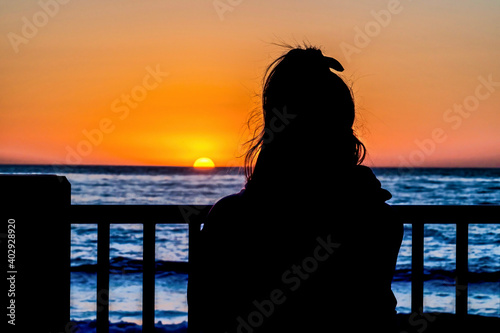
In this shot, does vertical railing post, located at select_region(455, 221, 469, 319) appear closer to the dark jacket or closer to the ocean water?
the ocean water

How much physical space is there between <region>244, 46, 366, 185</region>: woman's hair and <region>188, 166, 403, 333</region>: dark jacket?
100 mm

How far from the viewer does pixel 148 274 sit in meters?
2.20

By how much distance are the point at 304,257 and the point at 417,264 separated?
1288 millimetres

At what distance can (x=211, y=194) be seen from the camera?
27.2 m

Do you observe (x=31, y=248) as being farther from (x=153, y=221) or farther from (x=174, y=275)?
(x=174, y=275)

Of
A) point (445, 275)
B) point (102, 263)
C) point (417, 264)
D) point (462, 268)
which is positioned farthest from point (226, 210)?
point (445, 275)

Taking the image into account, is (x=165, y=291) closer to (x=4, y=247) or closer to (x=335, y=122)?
(x=4, y=247)

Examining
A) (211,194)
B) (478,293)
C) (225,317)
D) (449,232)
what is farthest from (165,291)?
(211,194)

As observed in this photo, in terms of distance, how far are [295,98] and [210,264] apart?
0.49m

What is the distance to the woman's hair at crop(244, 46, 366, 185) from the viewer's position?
126 centimetres

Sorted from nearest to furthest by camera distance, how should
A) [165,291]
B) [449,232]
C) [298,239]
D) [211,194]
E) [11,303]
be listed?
[298,239], [11,303], [165,291], [449,232], [211,194]

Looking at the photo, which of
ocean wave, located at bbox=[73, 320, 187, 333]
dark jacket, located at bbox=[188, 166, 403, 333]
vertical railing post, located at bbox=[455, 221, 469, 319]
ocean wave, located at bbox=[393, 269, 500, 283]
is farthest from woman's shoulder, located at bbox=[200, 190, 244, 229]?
ocean wave, located at bbox=[393, 269, 500, 283]

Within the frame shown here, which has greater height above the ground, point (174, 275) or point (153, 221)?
point (153, 221)

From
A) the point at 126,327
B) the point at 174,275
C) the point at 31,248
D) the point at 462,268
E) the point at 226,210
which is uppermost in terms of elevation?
the point at 226,210
